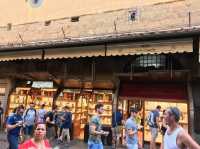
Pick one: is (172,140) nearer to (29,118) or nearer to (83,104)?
(29,118)

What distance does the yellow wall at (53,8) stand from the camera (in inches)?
651

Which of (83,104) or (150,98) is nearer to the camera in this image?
(150,98)

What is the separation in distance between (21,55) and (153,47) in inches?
252

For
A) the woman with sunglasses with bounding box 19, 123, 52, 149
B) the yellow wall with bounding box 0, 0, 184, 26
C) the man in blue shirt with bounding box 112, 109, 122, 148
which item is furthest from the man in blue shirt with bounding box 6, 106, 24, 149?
the yellow wall with bounding box 0, 0, 184, 26

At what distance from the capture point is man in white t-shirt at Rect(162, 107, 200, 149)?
13.9 feet

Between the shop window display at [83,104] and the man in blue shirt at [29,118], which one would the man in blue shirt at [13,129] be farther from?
the shop window display at [83,104]

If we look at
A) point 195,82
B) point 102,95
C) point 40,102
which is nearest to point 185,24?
point 195,82

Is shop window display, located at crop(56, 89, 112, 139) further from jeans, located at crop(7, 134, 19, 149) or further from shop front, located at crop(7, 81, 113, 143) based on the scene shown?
jeans, located at crop(7, 134, 19, 149)

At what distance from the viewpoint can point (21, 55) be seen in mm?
15289

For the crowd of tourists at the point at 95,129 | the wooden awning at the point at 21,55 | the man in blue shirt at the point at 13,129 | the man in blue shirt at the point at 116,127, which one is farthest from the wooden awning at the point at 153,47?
the man in blue shirt at the point at 13,129

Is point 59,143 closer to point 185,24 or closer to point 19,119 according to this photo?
point 19,119

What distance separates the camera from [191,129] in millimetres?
13109

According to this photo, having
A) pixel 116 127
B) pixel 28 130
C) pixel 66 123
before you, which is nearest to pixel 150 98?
pixel 116 127

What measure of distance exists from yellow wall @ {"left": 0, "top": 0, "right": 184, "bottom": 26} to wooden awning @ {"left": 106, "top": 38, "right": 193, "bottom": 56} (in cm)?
392
